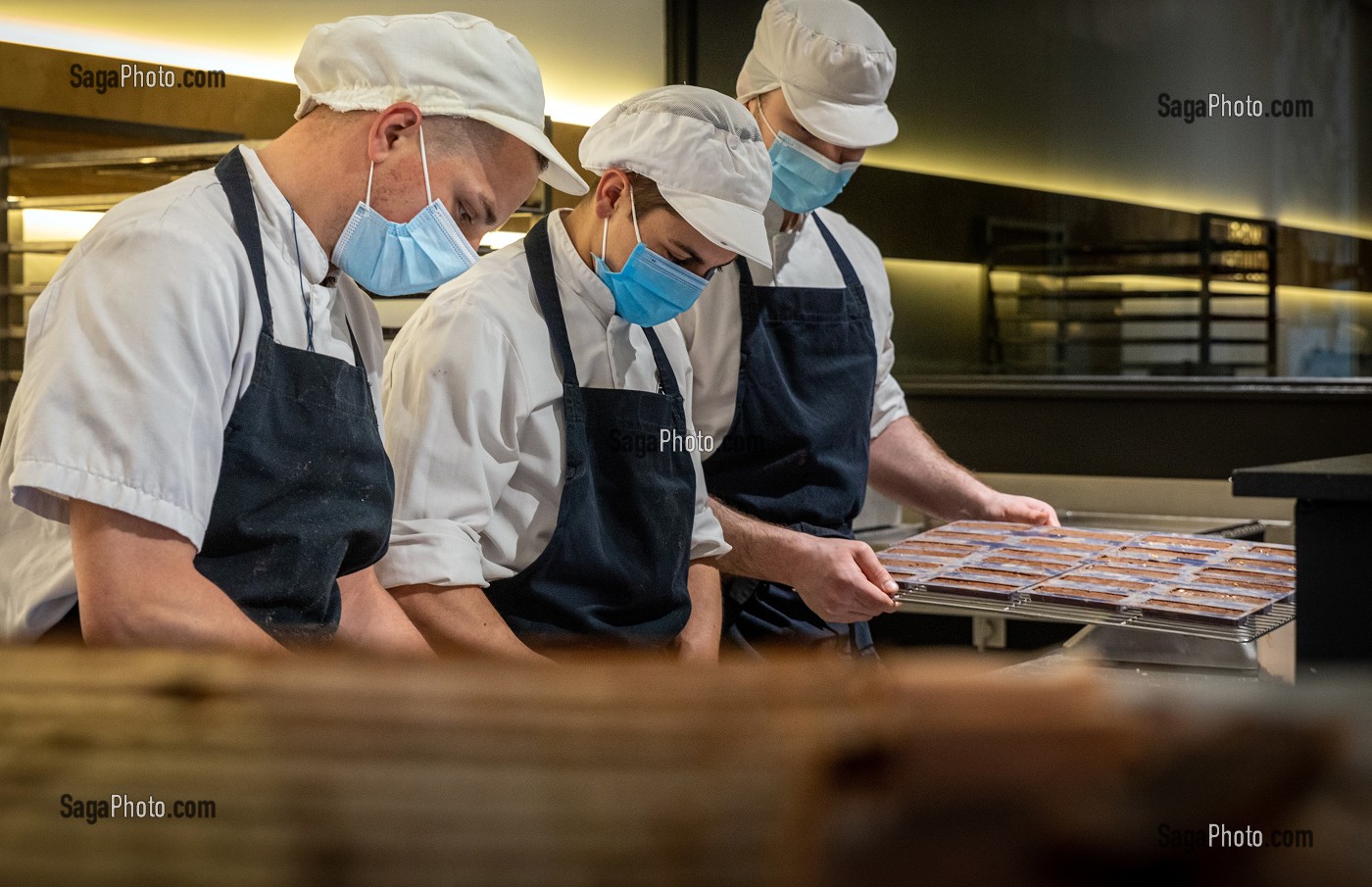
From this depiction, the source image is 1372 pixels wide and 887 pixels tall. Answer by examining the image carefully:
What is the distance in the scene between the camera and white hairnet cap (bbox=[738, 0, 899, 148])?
7.28 ft

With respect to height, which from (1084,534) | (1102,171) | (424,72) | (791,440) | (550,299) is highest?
(1102,171)

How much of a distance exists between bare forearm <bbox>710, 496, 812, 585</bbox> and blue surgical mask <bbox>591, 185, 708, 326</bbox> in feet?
1.32

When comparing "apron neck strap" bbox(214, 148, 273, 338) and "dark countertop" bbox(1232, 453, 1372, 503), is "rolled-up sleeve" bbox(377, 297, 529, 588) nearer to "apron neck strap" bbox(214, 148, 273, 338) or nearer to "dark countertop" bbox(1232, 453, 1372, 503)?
"apron neck strap" bbox(214, 148, 273, 338)

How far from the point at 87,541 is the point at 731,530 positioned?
3.91ft

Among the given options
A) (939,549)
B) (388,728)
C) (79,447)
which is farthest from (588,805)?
(939,549)

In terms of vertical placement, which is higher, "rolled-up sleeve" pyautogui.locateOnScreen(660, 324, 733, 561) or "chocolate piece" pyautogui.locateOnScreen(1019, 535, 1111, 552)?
"rolled-up sleeve" pyautogui.locateOnScreen(660, 324, 733, 561)

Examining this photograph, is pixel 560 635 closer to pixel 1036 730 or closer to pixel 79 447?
pixel 79 447

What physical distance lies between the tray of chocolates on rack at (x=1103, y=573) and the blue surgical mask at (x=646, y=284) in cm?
49

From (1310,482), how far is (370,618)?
969mm

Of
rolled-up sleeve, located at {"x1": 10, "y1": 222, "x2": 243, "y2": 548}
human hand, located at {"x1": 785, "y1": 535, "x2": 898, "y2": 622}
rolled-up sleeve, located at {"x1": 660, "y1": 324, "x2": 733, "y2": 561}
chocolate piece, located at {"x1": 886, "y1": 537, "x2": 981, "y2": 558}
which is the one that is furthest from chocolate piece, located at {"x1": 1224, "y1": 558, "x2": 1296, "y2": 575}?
A: rolled-up sleeve, located at {"x1": 10, "y1": 222, "x2": 243, "y2": 548}

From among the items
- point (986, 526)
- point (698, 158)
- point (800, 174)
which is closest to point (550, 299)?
point (698, 158)

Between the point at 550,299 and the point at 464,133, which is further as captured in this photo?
the point at 550,299

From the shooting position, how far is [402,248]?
140 centimetres

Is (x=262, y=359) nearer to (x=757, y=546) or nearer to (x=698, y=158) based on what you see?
(x=698, y=158)
